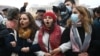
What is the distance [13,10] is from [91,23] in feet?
5.46

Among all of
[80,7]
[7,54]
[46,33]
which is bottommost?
[7,54]

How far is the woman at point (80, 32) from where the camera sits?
20.1 ft

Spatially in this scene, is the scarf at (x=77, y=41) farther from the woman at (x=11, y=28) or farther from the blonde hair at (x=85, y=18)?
the woman at (x=11, y=28)

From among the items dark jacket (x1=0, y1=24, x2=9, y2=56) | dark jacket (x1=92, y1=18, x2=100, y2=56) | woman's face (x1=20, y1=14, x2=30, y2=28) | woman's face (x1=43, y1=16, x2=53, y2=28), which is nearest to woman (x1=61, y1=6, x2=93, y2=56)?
dark jacket (x1=92, y1=18, x2=100, y2=56)

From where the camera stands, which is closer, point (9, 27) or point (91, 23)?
point (91, 23)

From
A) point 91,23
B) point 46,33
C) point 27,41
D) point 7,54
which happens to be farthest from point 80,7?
point 7,54

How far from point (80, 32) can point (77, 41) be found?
0.18m

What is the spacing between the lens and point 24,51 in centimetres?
644

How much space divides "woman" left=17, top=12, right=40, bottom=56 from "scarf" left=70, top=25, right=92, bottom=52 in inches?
27.8

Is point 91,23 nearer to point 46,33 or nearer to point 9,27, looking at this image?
point 46,33

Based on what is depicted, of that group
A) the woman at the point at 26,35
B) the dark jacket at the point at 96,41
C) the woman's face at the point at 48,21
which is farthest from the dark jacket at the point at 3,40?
the dark jacket at the point at 96,41

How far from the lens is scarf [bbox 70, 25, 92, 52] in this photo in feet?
20.1

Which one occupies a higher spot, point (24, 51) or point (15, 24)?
point (15, 24)

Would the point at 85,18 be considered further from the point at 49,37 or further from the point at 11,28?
the point at 11,28
